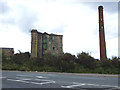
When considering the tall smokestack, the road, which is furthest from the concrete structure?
the road

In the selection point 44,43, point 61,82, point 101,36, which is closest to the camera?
point 61,82

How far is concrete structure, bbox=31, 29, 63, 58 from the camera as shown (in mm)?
62884

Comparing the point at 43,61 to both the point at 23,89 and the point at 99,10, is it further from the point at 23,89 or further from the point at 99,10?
the point at 23,89

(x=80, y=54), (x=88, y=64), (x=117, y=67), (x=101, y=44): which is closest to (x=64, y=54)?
(x=80, y=54)

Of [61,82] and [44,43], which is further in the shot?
[44,43]

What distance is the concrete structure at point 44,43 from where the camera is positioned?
2476 inches

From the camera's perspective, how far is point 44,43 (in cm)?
6719

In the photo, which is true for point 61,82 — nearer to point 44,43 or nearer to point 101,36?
point 101,36

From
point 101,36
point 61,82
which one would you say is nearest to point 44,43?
point 101,36

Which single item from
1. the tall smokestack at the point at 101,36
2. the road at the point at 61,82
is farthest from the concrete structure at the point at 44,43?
the road at the point at 61,82

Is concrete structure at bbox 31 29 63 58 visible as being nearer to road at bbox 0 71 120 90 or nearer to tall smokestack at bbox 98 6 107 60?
tall smokestack at bbox 98 6 107 60

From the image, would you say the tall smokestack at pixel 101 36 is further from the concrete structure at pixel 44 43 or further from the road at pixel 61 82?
the road at pixel 61 82

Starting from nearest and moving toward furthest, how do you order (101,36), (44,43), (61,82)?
1. (61,82)
2. (101,36)
3. (44,43)

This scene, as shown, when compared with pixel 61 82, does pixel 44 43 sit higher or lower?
higher
